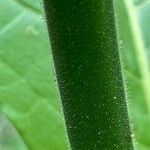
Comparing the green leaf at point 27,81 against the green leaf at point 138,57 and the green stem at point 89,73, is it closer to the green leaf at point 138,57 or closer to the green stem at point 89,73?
the green leaf at point 138,57

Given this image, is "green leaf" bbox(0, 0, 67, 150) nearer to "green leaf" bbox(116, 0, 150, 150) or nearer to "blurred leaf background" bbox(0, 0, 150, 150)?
"blurred leaf background" bbox(0, 0, 150, 150)

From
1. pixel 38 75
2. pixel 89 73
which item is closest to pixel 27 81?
pixel 38 75

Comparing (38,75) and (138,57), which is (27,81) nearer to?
(38,75)

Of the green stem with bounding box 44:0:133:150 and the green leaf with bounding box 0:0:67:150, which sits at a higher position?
the green leaf with bounding box 0:0:67:150

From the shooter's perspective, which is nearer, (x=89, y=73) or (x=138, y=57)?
(x=89, y=73)

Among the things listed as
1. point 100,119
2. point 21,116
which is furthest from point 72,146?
point 21,116

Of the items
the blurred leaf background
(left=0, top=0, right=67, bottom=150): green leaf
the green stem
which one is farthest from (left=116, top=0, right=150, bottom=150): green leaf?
the green stem

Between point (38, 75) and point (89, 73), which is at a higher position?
point (38, 75)
